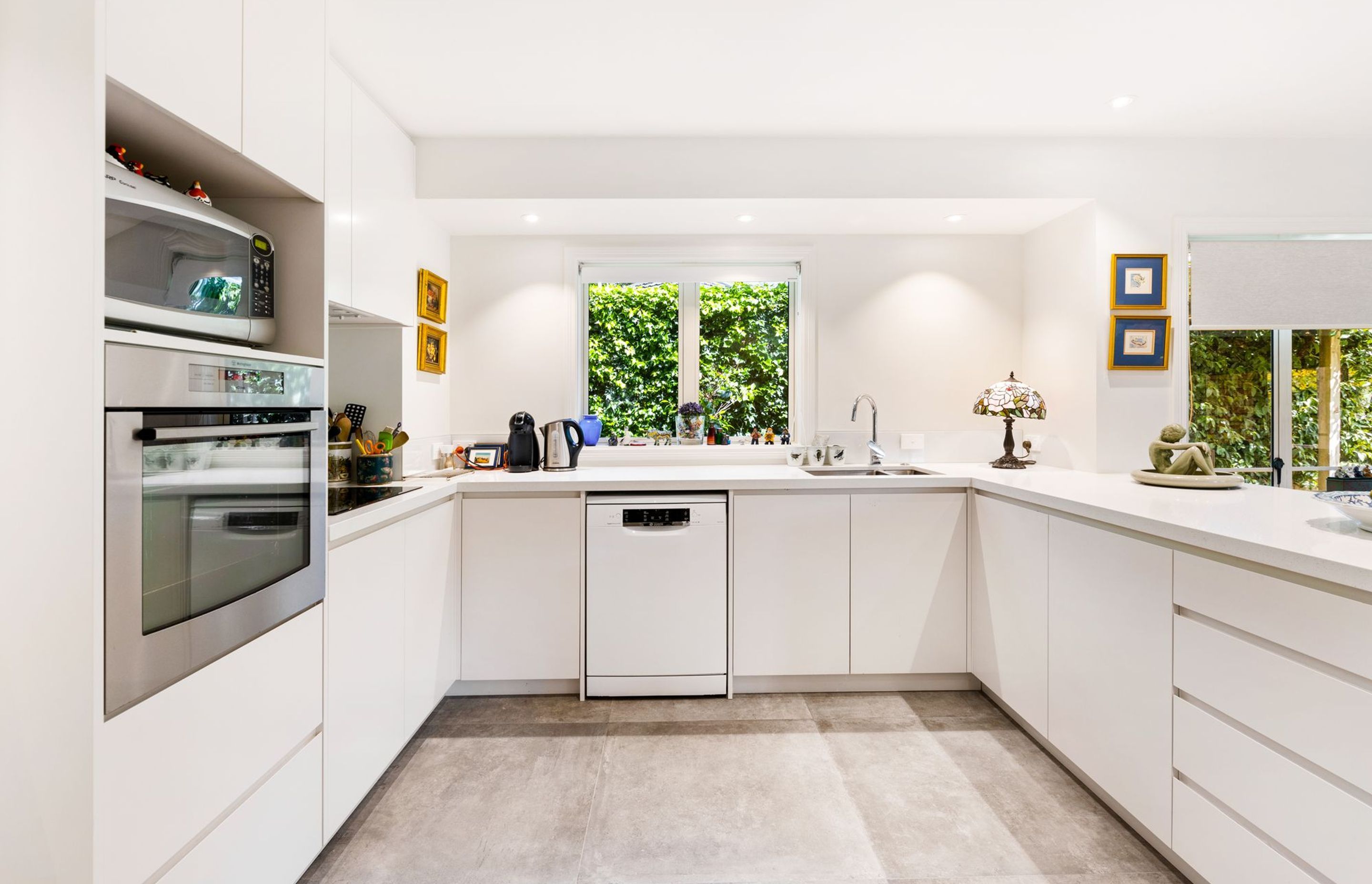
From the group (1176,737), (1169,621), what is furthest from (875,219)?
(1176,737)

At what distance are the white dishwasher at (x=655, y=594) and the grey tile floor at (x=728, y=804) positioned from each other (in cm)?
14

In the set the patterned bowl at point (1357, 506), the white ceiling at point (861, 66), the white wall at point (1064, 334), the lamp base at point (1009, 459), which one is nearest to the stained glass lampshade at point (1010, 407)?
the lamp base at point (1009, 459)

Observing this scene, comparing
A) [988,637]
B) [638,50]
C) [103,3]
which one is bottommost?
[988,637]

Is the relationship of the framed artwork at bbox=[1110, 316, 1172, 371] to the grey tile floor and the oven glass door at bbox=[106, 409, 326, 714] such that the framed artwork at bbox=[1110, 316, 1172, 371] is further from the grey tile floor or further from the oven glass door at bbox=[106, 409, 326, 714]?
the oven glass door at bbox=[106, 409, 326, 714]

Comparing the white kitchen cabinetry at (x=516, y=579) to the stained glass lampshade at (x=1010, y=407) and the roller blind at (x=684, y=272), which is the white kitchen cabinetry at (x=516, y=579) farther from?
the stained glass lampshade at (x=1010, y=407)

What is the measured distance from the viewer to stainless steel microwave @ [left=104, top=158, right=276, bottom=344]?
1.03 m

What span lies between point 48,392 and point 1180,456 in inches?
115

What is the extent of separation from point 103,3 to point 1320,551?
2.22 metres

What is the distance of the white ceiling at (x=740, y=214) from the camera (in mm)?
2701

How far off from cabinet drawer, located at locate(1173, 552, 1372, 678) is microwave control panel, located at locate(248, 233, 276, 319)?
224 centimetres

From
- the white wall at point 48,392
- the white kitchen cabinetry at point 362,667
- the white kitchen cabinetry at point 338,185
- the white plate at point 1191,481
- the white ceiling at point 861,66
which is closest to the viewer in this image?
the white wall at point 48,392

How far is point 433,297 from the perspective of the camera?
9.37ft

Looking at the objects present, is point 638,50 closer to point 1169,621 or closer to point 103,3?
point 103,3

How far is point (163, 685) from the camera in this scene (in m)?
1.04
